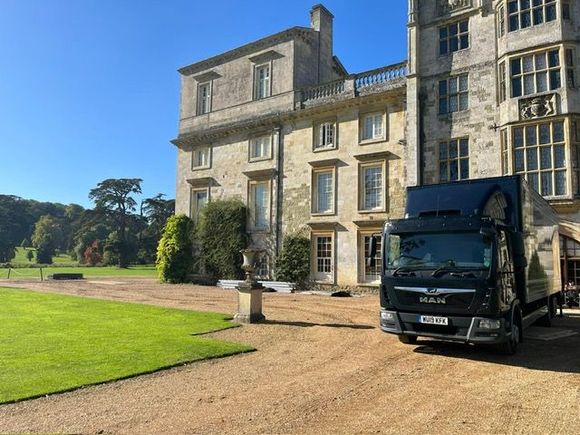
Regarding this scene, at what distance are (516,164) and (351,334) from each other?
11514 millimetres

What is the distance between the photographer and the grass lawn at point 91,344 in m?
6.61

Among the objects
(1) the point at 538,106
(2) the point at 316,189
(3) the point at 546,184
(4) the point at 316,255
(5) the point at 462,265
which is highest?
(1) the point at 538,106

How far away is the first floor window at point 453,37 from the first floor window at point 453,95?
1.44 metres

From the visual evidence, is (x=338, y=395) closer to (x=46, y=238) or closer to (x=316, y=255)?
(x=316, y=255)

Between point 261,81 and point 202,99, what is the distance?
18.3 feet

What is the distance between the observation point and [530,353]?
8695 mm

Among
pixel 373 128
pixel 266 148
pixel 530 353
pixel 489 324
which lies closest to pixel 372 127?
pixel 373 128

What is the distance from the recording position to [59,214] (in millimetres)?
116312

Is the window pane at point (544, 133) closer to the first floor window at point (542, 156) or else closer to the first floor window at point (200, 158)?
the first floor window at point (542, 156)

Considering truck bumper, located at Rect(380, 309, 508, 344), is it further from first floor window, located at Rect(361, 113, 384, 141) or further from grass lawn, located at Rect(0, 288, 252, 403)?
first floor window, located at Rect(361, 113, 384, 141)

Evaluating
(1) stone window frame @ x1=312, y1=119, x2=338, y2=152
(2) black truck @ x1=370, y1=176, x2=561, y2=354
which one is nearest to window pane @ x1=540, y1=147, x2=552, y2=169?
(2) black truck @ x1=370, y1=176, x2=561, y2=354

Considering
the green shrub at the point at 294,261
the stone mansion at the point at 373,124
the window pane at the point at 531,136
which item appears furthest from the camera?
the green shrub at the point at 294,261

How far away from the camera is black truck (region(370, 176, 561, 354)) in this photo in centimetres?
762

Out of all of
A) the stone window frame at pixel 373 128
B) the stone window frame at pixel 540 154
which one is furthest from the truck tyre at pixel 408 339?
the stone window frame at pixel 373 128
